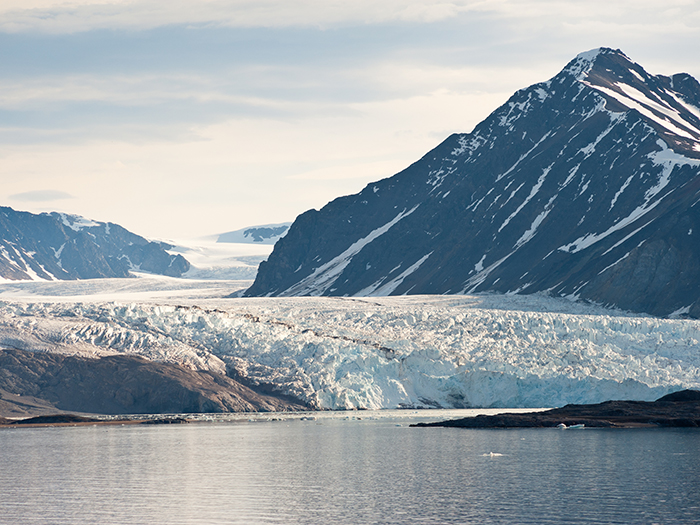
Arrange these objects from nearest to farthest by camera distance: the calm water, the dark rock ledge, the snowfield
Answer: the calm water → the dark rock ledge → the snowfield

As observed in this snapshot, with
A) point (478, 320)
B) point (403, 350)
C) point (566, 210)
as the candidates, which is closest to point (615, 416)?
point (403, 350)

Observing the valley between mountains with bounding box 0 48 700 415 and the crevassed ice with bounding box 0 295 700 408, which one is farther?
the crevassed ice with bounding box 0 295 700 408

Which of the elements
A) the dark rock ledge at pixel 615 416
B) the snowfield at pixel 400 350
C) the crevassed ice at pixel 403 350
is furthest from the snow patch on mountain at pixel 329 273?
the dark rock ledge at pixel 615 416

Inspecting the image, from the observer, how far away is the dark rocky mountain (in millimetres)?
121250

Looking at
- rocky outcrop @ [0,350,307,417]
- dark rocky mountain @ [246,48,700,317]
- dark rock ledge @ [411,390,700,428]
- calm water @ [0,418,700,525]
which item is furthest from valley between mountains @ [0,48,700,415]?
calm water @ [0,418,700,525]

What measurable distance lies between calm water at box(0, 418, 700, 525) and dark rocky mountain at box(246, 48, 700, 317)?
222ft

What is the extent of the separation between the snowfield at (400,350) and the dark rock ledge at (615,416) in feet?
13.3

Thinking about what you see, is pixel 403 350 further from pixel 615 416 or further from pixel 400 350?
pixel 615 416

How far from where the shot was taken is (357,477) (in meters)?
39.1

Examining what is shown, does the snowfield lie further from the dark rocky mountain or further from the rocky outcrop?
the dark rocky mountain

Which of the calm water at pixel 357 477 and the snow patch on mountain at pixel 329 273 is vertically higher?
the snow patch on mountain at pixel 329 273

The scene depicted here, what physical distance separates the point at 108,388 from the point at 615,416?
4073cm

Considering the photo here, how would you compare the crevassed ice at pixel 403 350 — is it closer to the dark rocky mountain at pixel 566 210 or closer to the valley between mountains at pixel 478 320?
the valley between mountains at pixel 478 320

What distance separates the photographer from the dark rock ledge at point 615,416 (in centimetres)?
6262
